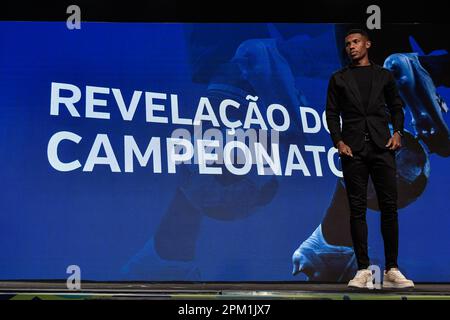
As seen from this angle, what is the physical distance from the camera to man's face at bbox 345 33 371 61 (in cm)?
347

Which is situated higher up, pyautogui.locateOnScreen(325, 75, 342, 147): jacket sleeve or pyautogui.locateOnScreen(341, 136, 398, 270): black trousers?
pyautogui.locateOnScreen(325, 75, 342, 147): jacket sleeve

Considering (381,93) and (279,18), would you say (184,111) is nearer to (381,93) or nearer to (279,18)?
(279,18)

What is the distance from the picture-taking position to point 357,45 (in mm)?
3480

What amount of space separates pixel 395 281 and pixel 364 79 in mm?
1001

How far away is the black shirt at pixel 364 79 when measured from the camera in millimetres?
3480

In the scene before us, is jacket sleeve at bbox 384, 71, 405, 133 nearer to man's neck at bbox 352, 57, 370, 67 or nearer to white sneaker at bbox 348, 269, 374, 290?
man's neck at bbox 352, 57, 370, 67

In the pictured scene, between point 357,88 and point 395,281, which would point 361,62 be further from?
point 395,281

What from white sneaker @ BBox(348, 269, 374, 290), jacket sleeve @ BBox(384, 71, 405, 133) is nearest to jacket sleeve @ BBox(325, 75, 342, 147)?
jacket sleeve @ BBox(384, 71, 405, 133)

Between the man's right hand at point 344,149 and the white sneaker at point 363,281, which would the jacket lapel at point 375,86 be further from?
the white sneaker at point 363,281

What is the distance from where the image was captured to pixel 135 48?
484 centimetres

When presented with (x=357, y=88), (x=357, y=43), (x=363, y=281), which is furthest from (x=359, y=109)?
(x=363, y=281)

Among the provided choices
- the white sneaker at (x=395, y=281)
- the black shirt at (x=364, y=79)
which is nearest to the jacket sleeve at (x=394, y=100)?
the black shirt at (x=364, y=79)
